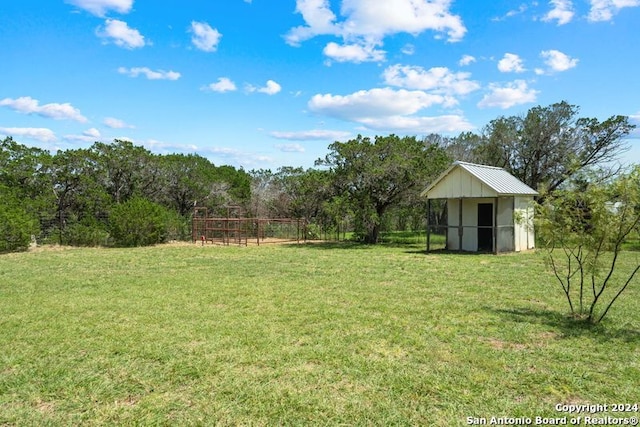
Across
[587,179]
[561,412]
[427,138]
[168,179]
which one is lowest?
[561,412]

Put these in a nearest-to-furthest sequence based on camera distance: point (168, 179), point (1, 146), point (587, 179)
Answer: point (587, 179) → point (1, 146) → point (168, 179)

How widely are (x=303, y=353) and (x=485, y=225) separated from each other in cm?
1328

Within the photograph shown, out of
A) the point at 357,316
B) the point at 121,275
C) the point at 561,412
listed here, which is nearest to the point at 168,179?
the point at 121,275

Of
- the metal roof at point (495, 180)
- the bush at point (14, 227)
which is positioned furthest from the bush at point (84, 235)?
the metal roof at point (495, 180)

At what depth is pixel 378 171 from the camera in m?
17.0

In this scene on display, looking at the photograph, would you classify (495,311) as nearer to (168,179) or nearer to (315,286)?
(315,286)

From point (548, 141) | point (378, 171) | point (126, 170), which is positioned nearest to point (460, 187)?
point (378, 171)

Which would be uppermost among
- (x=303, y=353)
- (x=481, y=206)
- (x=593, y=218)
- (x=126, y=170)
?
(x=126, y=170)

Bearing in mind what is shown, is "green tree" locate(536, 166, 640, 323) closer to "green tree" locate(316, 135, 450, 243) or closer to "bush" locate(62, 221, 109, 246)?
"green tree" locate(316, 135, 450, 243)

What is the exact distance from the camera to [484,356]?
430cm

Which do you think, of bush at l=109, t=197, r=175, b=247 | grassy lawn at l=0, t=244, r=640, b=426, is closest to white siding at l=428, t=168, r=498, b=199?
grassy lawn at l=0, t=244, r=640, b=426

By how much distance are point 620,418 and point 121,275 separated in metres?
9.41

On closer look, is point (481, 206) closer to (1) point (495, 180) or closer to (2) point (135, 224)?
(1) point (495, 180)

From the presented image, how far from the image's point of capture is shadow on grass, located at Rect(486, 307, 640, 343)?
4949mm
